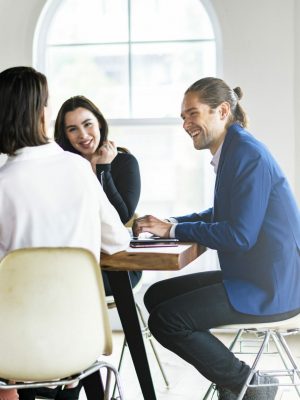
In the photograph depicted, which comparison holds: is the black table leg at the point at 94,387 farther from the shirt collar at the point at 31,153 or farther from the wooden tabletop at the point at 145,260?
the shirt collar at the point at 31,153

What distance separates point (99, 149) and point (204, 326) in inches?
59.1

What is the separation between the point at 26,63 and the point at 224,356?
311cm

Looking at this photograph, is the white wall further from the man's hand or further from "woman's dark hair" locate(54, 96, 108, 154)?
the man's hand

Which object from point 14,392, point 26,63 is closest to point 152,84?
point 26,63

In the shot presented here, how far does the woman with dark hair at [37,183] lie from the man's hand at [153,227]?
54 centimetres

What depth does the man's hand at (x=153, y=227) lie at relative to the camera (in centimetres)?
311

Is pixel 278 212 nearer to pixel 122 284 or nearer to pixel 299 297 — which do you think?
pixel 299 297

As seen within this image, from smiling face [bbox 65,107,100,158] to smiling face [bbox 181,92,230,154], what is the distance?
105cm

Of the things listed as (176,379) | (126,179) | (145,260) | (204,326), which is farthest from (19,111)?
(176,379)

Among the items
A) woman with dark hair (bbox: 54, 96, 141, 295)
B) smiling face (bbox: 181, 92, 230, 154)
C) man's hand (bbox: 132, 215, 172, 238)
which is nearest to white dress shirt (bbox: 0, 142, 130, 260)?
man's hand (bbox: 132, 215, 172, 238)

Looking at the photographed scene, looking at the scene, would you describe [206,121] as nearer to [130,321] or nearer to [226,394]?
[130,321]

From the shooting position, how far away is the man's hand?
10.2 ft

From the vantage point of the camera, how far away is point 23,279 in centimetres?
225

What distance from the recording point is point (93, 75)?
5578 millimetres
